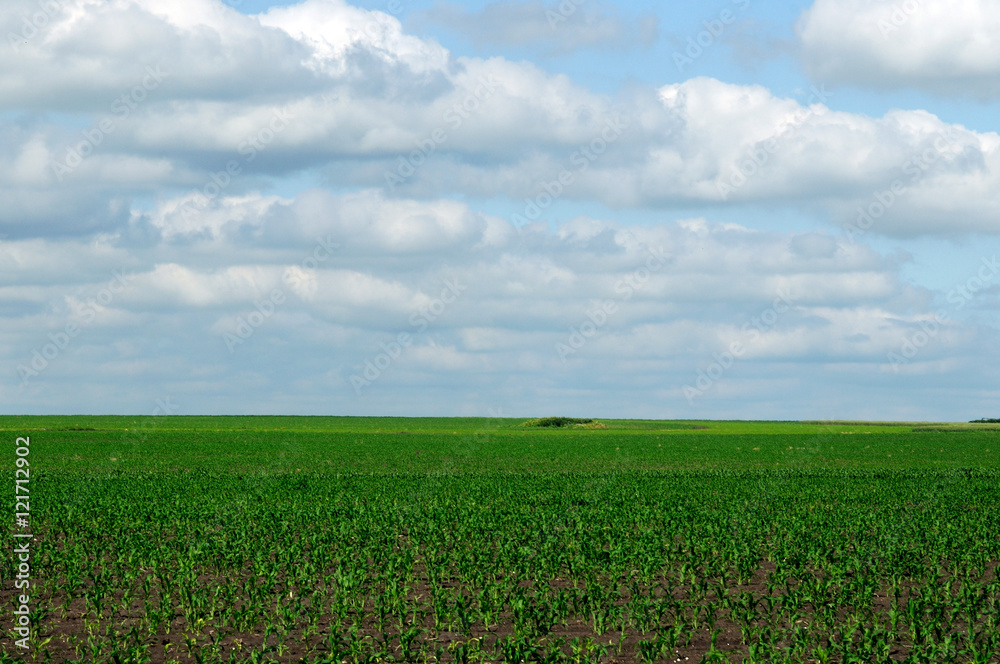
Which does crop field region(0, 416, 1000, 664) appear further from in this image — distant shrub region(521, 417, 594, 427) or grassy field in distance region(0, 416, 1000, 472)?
distant shrub region(521, 417, 594, 427)

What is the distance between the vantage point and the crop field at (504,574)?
1266 centimetres

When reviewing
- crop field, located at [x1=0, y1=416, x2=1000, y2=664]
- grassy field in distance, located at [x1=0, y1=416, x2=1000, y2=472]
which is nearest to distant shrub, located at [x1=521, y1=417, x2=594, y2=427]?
grassy field in distance, located at [x1=0, y1=416, x2=1000, y2=472]

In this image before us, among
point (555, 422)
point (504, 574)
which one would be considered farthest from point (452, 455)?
point (555, 422)

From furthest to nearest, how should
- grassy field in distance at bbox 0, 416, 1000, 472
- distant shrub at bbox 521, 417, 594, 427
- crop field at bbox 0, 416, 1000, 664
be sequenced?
distant shrub at bbox 521, 417, 594, 427 < grassy field in distance at bbox 0, 416, 1000, 472 < crop field at bbox 0, 416, 1000, 664

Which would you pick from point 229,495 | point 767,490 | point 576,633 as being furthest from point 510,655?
point 767,490

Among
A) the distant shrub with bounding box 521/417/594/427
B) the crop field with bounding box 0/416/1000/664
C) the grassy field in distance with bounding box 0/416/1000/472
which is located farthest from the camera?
the distant shrub with bounding box 521/417/594/427

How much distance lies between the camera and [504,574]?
680 inches

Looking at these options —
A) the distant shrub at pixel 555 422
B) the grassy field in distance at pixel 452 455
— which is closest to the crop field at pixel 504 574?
the grassy field in distance at pixel 452 455

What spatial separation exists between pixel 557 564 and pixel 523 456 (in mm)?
41609

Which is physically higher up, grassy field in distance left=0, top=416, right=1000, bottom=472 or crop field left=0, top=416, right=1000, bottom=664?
crop field left=0, top=416, right=1000, bottom=664

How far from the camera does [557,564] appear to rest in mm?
17297

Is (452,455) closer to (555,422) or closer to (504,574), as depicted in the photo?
(504,574)

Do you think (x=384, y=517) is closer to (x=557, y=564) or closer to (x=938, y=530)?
(x=557, y=564)

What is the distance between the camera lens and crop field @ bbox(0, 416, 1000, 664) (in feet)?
41.5
